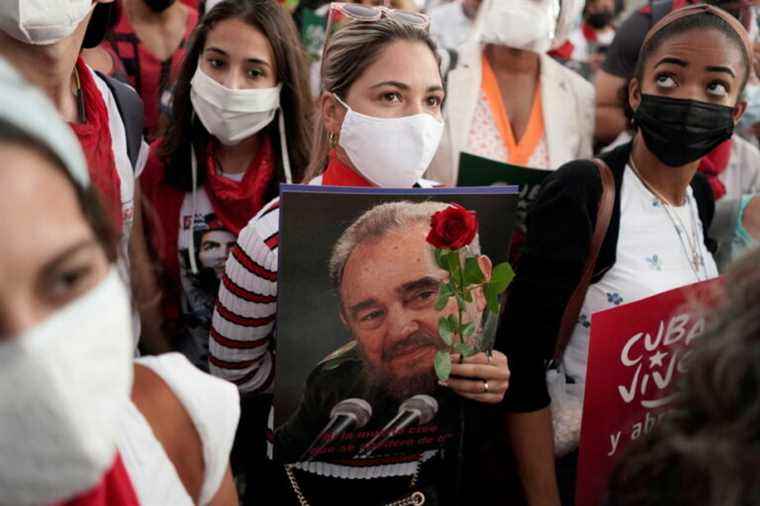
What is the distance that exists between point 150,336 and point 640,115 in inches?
56.8

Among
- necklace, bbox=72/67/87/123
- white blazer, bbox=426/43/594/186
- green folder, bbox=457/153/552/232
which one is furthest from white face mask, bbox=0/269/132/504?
white blazer, bbox=426/43/594/186

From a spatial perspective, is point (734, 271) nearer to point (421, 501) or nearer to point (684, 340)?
→ point (684, 340)

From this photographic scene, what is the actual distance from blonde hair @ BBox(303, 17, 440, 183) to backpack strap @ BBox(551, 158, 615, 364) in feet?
2.02

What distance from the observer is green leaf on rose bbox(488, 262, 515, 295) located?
161 cm

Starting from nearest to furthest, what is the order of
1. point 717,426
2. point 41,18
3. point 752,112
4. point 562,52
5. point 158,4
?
point 717,426 → point 41,18 → point 158,4 → point 752,112 → point 562,52

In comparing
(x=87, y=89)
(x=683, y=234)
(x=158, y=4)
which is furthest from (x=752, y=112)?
(x=87, y=89)

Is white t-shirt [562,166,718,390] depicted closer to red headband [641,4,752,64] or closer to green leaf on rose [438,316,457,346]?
red headband [641,4,752,64]

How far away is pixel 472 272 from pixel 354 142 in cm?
57

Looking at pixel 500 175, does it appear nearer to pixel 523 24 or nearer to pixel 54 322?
pixel 523 24

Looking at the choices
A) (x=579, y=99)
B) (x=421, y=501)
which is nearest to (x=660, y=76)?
(x=579, y=99)

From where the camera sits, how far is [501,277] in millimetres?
1622

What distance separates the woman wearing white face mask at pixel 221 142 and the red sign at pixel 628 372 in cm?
117

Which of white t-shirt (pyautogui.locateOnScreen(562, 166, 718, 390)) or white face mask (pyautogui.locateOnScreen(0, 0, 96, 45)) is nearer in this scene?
white face mask (pyautogui.locateOnScreen(0, 0, 96, 45))

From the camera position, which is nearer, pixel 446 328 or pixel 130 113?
pixel 446 328
